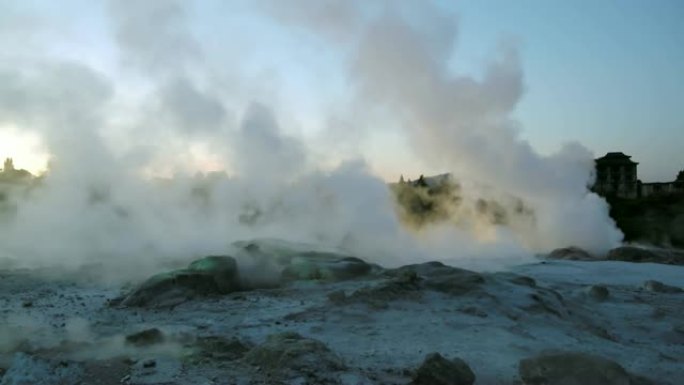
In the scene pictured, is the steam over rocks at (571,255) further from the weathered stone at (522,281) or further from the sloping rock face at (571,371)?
the sloping rock face at (571,371)

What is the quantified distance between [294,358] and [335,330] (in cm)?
177

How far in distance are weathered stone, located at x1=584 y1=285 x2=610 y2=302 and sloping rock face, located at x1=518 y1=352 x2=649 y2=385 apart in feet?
16.4

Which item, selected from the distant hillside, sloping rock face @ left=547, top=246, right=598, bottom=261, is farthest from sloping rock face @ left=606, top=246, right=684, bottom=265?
the distant hillside

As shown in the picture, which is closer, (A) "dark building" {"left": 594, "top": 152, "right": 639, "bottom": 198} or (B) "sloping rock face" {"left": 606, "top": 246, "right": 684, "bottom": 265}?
(B) "sloping rock face" {"left": 606, "top": 246, "right": 684, "bottom": 265}

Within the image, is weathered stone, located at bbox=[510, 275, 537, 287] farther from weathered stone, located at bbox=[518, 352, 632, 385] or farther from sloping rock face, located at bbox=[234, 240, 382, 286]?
weathered stone, located at bbox=[518, 352, 632, 385]

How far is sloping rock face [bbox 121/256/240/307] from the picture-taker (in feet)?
31.1

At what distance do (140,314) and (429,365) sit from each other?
446 cm

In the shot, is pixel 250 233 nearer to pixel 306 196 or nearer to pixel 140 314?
pixel 306 196

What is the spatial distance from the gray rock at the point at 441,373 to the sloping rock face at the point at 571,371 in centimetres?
54

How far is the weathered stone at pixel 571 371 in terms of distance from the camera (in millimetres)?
5707

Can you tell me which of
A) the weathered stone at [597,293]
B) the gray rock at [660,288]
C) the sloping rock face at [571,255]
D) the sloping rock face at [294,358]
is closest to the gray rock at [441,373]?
the sloping rock face at [294,358]

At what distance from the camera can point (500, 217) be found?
24.7m

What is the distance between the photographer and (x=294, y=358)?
596cm

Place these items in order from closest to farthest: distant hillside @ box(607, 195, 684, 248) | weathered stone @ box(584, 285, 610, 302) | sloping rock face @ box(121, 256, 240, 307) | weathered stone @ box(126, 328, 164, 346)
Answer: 1. weathered stone @ box(126, 328, 164, 346)
2. sloping rock face @ box(121, 256, 240, 307)
3. weathered stone @ box(584, 285, 610, 302)
4. distant hillside @ box(607, 195, 684, 248)
